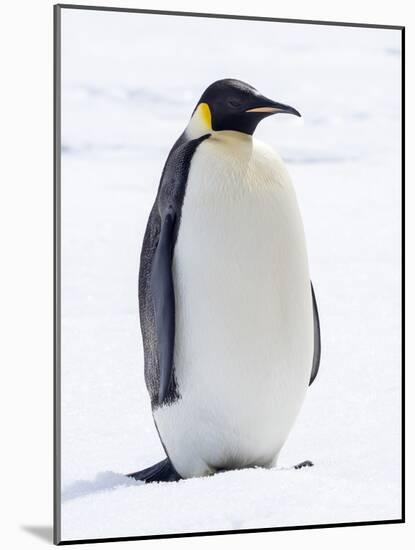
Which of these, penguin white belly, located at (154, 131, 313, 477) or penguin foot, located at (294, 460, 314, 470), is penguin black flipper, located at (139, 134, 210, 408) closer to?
penguin white belly, located at (154, 131, 313, 477)

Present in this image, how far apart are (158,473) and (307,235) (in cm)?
80

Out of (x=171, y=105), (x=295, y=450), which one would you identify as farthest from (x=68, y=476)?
(x=171, y=105)

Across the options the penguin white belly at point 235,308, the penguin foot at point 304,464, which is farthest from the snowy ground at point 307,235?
the penguin white belly at point 235,308

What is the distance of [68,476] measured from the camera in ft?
10.9

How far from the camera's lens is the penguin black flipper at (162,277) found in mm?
3301

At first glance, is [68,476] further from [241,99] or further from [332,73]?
[332,73]

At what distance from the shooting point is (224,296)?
3314mm

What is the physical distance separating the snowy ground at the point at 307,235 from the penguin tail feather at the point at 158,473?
33 millimetres

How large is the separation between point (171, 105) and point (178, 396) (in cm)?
80

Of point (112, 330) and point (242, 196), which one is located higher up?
point (242, 196)

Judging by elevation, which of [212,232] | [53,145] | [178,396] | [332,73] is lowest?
[178,396]

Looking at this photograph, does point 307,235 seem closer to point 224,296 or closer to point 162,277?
point 224,296

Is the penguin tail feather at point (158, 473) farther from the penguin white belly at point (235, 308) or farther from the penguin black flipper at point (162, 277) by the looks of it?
the penguin black flipper at point (162, 277)

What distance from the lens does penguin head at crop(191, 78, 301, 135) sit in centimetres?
342
